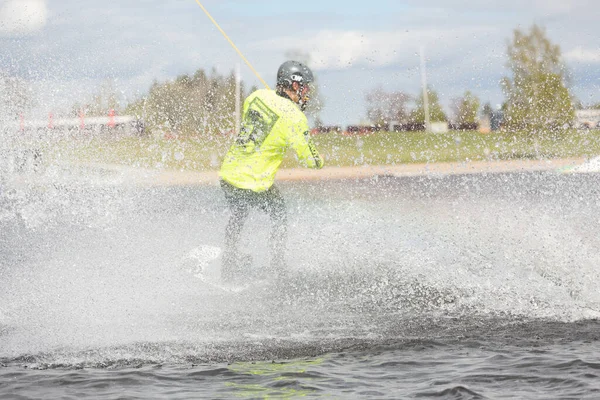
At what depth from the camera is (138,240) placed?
35.7 feet

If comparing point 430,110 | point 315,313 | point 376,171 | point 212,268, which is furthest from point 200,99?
point 315,313

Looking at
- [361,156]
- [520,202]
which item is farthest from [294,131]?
[361,156]

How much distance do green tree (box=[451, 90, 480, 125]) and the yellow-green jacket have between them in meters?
52.5

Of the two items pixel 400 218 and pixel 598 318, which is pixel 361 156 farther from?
A: pixel 598 318

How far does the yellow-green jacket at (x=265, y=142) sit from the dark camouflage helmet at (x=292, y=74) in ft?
0.46

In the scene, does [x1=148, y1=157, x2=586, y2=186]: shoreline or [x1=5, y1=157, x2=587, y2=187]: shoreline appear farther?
[x1=148, y1=157, x2=586, y2=186]: shoreline

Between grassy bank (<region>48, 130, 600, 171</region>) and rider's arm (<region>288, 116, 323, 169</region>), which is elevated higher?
grassy bank (<region>48, 130, 600, 171</region>)

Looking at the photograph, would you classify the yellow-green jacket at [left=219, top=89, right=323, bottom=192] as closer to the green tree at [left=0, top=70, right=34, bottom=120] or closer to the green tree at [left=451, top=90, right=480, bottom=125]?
the green tree at [left=0, top=70, right=34, bottom=120]

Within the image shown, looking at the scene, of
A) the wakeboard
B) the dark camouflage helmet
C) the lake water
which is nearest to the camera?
the lake water

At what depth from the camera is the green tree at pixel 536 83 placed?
1695 inches

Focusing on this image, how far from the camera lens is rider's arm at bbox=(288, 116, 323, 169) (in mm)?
8273

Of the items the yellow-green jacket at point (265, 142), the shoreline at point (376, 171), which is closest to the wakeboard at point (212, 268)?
the yellow-green jacket at point (265, 142)

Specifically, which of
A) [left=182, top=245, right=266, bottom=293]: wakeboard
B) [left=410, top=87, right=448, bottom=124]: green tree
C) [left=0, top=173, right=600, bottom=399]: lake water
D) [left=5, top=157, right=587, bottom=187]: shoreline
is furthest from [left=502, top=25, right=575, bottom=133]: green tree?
[left=182, top=245, right=266, bottom=293]: wakeboard

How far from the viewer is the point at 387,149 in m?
45.2
